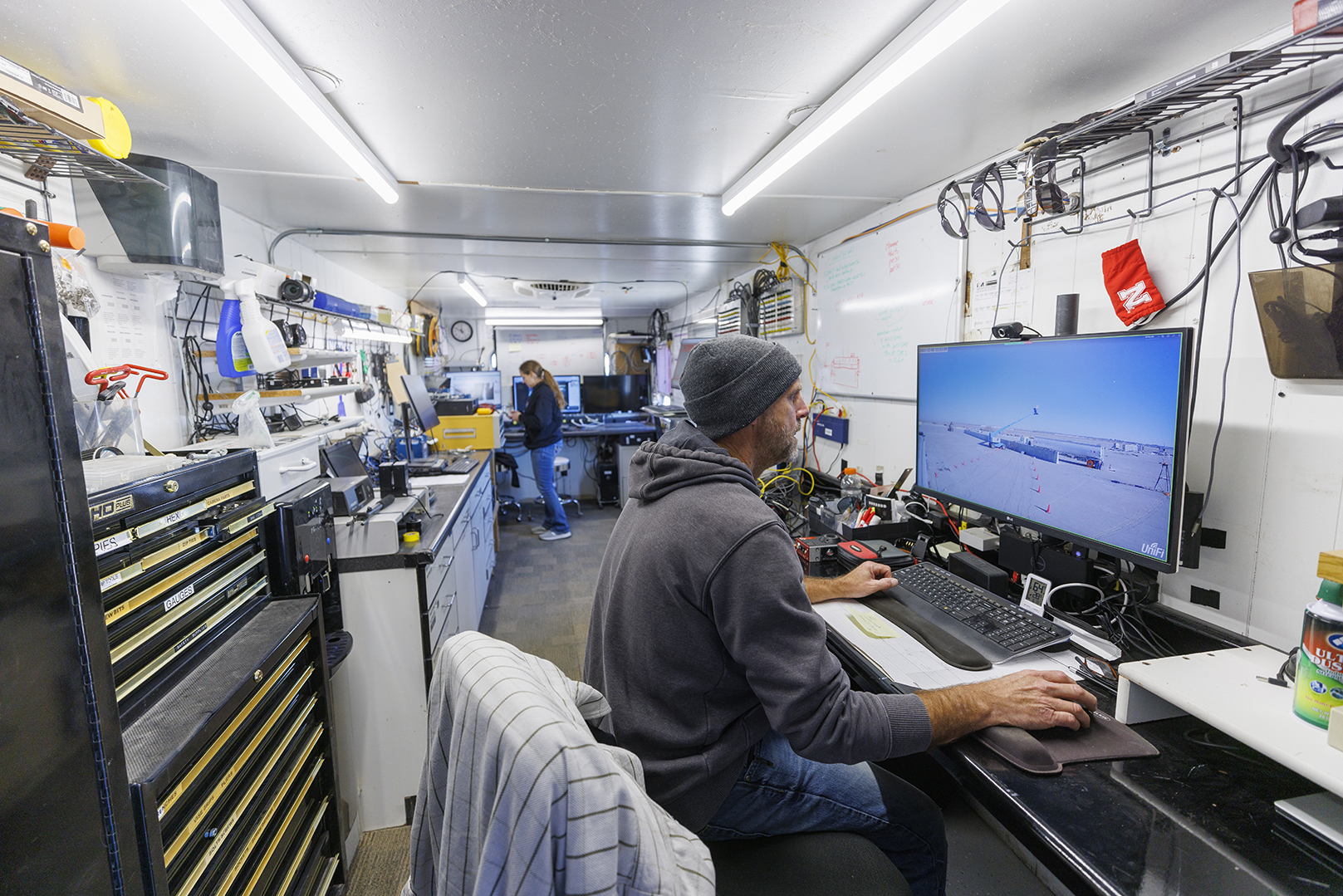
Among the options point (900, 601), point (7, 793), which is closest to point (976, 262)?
point (900, 601)

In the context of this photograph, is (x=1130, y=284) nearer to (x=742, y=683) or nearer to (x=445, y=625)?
(x=742, y=683)

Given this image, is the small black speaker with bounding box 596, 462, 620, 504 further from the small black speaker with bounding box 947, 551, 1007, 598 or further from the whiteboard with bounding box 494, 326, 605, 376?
the small black speaker with bounding box 947, 551, 1007, 598

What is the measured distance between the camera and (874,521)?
2.03 metres

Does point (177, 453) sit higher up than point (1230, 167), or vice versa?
point (1230, 167)

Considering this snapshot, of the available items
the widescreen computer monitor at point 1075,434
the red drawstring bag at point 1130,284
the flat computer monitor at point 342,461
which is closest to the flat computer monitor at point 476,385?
the flat computer monitor at point 342,461

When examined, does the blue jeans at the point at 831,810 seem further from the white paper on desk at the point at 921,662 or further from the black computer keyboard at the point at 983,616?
the black computer keyboard at the point at 983,616

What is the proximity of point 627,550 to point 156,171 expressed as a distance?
76.9 inches

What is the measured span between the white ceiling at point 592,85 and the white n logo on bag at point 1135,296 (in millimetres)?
549

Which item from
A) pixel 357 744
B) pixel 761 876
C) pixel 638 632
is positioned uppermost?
pixel 638 632

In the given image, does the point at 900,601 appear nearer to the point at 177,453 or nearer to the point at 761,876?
the point at 761,876

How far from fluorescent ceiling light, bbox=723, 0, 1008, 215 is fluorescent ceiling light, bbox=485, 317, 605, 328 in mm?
5990

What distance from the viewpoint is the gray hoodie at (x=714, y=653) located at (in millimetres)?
950

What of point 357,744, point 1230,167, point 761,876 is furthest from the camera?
point 357,744

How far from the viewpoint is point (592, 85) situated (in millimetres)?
1568
